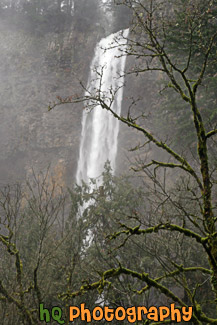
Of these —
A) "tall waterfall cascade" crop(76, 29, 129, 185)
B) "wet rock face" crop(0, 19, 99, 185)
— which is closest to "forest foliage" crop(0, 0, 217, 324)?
"tall waterfall cascade" crop(76, 29, 129, 185)

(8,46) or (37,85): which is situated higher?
(8,46)

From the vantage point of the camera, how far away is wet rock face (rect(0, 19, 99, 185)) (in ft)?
72.5

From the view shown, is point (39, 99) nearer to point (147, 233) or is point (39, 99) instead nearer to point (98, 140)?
point (98, 140)

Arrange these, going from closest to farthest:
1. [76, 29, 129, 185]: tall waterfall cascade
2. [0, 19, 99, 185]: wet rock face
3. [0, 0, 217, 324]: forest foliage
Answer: [0, 0, 217, 324]: forest foliage
[76, 29, 129, 185]: tall waterfall cascade
[0, 19, 99, 185]: wet rock face

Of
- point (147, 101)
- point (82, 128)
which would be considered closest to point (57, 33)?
point (82, 128)

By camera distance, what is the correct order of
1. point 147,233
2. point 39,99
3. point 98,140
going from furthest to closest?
point 39,99, point 98,140, point 147,233

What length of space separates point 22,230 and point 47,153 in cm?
1143

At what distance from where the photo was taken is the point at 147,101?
21250 mm

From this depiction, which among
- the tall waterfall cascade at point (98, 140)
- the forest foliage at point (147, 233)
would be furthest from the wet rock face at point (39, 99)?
the forest foliage at point (147, 233)

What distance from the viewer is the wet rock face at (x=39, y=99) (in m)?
22.1

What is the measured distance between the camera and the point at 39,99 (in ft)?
80.6

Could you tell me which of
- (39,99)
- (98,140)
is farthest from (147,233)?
(39,99)

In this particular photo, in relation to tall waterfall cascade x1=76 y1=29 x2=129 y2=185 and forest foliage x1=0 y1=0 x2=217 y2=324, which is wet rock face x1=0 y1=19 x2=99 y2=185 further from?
forest foliage x1=0 y1=0 x2=217 y2=324

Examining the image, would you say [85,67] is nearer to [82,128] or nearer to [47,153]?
[82,128]
